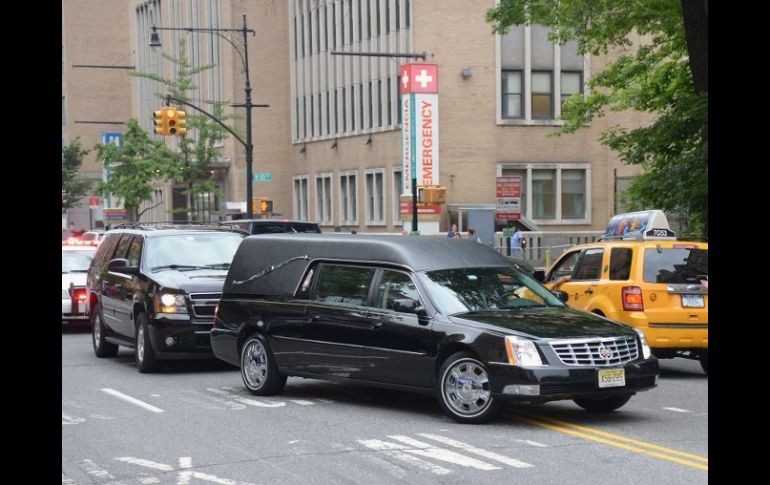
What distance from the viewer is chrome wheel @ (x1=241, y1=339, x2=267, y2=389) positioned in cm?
A: 1450

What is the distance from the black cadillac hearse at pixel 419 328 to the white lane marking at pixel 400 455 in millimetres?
1318

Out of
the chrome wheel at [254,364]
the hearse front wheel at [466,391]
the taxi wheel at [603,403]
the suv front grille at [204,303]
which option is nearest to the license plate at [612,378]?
Result: the taxi wheel at [603,403]

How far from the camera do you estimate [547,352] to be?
11719 mm

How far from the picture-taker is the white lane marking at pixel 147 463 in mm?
9969

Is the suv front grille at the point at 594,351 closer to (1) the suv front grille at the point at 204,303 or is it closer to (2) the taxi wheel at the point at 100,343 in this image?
(1) the suv front grille at the point at 204,303

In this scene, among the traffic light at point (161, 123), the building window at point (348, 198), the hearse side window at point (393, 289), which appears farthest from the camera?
the building window at point (348, 198)

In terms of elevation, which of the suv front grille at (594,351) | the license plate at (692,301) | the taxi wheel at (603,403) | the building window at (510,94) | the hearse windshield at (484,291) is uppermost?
the building window at (510,94)

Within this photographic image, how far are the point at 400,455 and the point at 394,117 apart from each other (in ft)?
155

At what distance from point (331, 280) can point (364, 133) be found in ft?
152

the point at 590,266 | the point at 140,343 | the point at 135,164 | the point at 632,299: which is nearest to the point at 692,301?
the point at 632,299

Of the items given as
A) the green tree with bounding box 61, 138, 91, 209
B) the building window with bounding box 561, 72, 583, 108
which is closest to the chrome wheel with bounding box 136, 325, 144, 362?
the building window with bounding box 561, 72, 583, 108

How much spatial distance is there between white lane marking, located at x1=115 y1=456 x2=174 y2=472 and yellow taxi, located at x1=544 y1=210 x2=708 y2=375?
7372 millimetres
